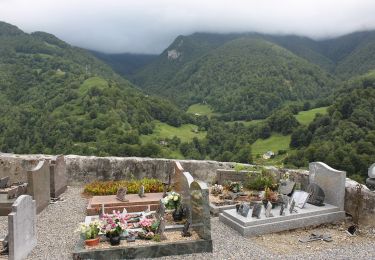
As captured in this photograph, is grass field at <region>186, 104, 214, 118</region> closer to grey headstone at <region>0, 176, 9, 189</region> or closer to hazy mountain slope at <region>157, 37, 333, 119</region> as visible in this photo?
hazy mountain slope at <region>157, 37, 333, 119</region>

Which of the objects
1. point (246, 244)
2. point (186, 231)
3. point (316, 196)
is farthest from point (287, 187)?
point (186, 231)

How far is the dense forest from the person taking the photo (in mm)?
44656

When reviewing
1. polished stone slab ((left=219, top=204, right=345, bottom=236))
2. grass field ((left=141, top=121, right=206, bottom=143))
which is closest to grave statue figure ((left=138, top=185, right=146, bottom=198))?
polished stone slab ((left=219, top=204, right=345, bottom=236))

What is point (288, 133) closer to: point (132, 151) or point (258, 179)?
point (132, 151)

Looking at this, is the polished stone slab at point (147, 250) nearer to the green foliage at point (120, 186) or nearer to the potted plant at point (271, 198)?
the potted plant at point (271, 198)

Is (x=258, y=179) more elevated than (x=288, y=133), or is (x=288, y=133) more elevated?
(x=258, y=179)

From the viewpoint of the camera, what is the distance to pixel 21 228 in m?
7.51

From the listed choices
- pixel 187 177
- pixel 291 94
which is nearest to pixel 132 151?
pixel 187 177

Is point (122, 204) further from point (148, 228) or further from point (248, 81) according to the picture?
point (248, 81)

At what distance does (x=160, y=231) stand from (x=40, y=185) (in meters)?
4.13

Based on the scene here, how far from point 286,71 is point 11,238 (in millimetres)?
106421

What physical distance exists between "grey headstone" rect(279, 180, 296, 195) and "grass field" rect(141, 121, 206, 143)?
158 ft

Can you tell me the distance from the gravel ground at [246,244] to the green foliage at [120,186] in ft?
5.16

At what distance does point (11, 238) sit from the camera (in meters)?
7.15
